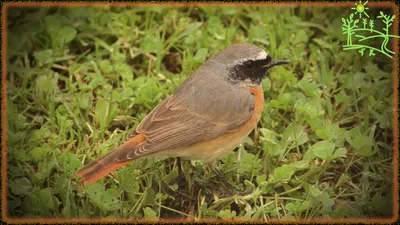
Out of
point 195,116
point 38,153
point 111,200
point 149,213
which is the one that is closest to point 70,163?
point 38,153

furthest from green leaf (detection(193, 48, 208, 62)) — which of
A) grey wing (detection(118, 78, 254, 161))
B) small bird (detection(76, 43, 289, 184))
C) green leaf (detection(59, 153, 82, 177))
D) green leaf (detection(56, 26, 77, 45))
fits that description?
green leaf (detection(59, 153, 82, 177))

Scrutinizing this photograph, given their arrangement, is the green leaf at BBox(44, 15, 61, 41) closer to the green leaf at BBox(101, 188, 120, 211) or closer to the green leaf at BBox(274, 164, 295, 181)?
the green leaf at BBox(101, 188, 120, 211)

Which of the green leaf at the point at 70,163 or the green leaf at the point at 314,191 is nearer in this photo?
the green leaf at the point at 314,191

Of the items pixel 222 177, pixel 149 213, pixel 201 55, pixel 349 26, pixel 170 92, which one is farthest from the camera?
pixel 201 55

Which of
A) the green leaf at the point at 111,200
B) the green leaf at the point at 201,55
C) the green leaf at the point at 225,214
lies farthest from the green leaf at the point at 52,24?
the green leaf at the point at 225,214

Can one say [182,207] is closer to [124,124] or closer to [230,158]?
[230,158]

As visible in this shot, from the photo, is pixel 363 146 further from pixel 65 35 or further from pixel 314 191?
pixel 65 35

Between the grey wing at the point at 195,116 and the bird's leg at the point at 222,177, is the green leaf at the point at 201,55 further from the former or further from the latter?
the bird's leg at the point at 222,177
